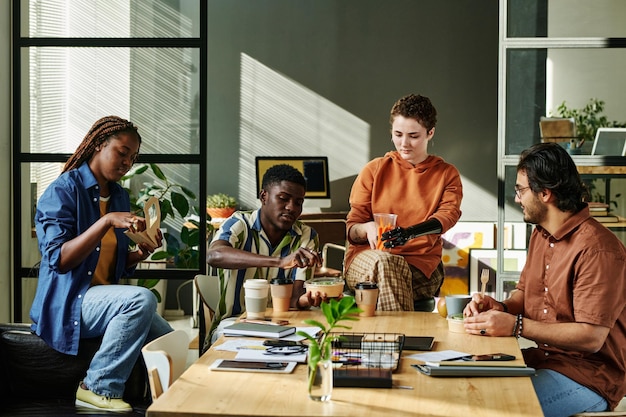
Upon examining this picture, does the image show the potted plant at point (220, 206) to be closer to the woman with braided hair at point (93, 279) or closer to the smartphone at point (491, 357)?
the woman with braided hair at point (93, 279)

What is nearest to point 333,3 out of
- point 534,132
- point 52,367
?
point 534,132

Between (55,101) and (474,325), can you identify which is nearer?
(474,325)

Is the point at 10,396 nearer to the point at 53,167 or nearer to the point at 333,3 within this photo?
the point at 53,167

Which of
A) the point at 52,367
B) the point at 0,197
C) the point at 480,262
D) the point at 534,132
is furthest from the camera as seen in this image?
the point at 480,262

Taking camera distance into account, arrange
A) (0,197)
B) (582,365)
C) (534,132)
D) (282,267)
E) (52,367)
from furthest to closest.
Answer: (534,132) → (0,197) → (52,367) → (282,267) → (582,365)

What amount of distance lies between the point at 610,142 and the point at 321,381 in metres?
3.33

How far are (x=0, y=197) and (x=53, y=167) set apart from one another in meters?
0.31

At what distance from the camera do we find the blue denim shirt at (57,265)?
3371 millimetres

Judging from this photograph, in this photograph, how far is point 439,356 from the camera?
2373 millimetres

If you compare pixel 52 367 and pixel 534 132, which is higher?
pixel 534 132

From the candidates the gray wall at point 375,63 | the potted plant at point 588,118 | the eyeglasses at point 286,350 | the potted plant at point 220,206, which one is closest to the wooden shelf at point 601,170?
the potted plant at point 588,118

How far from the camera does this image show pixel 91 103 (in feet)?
14.7

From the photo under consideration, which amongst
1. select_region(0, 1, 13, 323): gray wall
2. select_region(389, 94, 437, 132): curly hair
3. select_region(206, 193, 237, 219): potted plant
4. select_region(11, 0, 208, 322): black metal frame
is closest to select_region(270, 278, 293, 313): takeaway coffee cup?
select_region(389, 94, 437, 132): curly hair

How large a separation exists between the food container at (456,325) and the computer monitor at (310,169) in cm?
488
